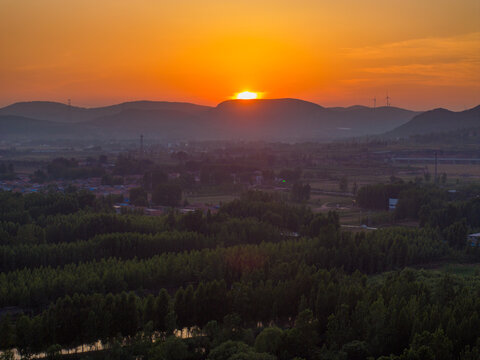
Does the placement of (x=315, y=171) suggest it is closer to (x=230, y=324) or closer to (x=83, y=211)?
(x=83, y=211)

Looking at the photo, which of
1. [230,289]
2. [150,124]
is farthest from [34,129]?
[230,289]

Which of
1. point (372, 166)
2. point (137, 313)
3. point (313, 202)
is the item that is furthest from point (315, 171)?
point (137, 313)

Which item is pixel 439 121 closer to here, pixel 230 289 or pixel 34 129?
pixel 34 129

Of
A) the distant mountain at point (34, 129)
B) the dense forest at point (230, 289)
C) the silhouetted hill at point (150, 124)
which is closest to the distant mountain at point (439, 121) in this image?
the silhouetted hill at point (150, 124)

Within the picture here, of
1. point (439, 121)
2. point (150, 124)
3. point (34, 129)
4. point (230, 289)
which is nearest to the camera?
point (230, 289)

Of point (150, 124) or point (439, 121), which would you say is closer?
point (439, 121)
